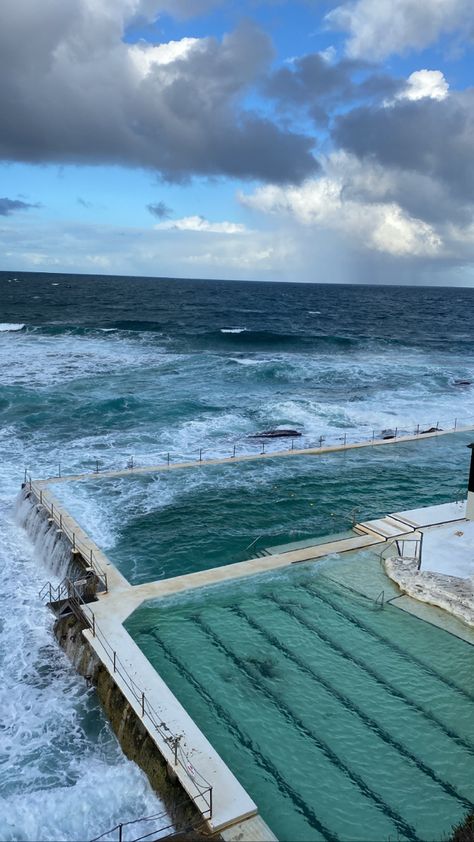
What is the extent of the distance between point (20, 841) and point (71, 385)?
3563 centimetres

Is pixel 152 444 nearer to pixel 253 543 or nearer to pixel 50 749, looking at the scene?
pixel 253 543

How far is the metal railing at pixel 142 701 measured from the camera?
9805 mm

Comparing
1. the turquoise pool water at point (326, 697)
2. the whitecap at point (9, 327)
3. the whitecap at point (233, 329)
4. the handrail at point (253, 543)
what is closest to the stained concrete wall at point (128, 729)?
Result: the turquoise pool water at point (326, 697)

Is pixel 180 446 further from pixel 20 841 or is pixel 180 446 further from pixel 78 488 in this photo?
pixel 20 841

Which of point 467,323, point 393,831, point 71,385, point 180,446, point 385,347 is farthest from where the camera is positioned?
point 467,323

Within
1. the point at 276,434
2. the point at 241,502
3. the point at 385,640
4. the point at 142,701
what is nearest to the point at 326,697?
the point at 385,640

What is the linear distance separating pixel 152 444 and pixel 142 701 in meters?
19.4

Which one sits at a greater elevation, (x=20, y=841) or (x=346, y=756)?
(x=346, y=756)

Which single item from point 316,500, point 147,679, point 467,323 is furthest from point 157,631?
point 467,323

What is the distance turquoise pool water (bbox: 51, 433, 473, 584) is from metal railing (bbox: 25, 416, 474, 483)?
4.73 feet

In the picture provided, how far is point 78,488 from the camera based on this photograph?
75.6 ft

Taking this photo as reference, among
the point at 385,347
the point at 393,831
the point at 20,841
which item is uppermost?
the point at 385,347

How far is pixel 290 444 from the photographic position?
1200 inches

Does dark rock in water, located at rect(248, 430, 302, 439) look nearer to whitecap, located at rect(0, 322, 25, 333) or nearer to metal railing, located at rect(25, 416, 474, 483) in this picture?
metal railing, located at rect(25, 416, 474, 483)
